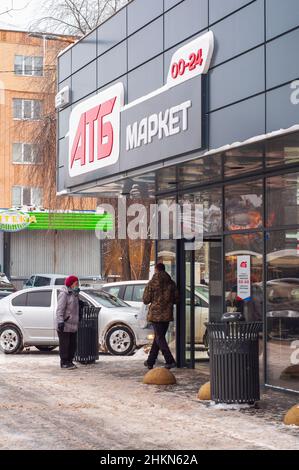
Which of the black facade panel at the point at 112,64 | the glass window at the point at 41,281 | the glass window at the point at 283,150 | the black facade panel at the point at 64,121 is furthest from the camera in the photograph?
the glass window at the point at 41,281

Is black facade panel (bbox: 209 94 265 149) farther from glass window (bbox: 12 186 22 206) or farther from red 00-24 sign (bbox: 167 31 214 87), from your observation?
glass window (bbox: 12 186 22 206)

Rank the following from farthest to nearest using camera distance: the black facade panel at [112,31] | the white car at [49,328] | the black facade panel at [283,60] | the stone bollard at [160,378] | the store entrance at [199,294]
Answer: the white car at [49,328]
the black facade panel at [112,31]
the store entrance at [199,294]
the stone bollard at [160,378]
the black facade panel at [283,60]

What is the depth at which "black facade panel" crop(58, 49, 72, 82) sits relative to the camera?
19.4 metres

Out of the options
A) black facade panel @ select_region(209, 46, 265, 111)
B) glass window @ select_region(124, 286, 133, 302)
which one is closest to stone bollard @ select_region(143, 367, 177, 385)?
black facade panel @ select_region(209, 46, 265, 111)

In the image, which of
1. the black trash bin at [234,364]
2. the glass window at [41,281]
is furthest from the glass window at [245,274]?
the glass window at [41,281]

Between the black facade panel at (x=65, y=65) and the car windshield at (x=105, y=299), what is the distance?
186 inches

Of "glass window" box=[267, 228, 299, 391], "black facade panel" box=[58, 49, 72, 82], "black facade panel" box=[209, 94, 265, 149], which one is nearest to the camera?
"black facade panel" box=[209, 94, 265, 149]

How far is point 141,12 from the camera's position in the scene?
52.0 ft

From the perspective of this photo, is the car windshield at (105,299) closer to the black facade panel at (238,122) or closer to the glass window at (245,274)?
the glass window at (245,274)

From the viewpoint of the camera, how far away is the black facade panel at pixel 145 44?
49.5 feet

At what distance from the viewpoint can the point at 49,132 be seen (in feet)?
103

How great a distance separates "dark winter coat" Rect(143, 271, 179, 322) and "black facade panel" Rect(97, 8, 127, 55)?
436 centimetres

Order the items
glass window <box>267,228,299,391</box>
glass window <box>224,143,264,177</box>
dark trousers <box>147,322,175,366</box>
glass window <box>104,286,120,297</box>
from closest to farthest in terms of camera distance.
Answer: glass window <box>224,143,264,177</box>, glass window <box>267,228,299,391</box>, dark trousers <box>147,322,175,366</box>, glass window <box>104,286,120,297</box>

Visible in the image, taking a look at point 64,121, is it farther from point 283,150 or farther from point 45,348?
point 283,150
